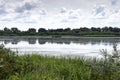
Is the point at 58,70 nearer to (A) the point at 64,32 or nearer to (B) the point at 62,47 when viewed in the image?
(B) the point at 62,47

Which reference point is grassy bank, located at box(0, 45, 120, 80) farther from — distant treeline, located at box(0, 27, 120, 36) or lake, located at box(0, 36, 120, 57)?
distant treeline, located at box(0, 27, 120, 36)

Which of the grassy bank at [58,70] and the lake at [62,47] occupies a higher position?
the grassy bank at [58,70]

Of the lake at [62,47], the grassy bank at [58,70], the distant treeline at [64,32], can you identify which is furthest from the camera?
the distant treeline at [64,32]

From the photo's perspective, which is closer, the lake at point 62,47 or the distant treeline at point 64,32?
the lake at point 62,47

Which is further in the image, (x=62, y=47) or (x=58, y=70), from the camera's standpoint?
(x=62, y=47)

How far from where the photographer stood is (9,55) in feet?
41.6

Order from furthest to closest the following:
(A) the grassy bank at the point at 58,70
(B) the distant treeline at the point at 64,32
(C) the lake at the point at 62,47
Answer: (B) the distant treeline at the point at 64,32 → (C) the lake at the point at 62,47 → (A) the grassy bank at the point at 58,70

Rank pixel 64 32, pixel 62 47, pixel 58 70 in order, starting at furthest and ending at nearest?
1. pixel 64 32
2. pixel 62 47
3. pixel 58 70

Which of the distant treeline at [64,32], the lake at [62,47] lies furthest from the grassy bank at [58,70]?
the distant treeline at [64,32]

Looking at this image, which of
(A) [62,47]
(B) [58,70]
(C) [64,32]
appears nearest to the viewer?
(B) [58,70]

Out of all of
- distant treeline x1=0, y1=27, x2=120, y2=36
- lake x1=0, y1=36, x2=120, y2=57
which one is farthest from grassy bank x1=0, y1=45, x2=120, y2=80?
distant treeline x1=0, y1=27, x2=120, y2=36

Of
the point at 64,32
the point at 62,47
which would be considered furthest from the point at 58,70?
the point at 64,32

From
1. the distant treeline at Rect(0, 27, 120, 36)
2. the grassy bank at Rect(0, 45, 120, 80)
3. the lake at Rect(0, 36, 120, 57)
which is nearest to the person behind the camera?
the grassy bank at Rect(0, 45, 120, 80)

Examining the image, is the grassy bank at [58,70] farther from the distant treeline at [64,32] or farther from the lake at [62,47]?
the distant treeline at [64,32]
